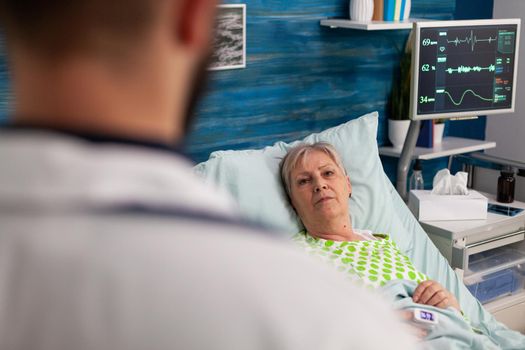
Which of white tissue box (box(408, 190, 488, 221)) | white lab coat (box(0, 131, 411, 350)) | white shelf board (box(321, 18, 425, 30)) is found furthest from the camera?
white tissue box (box(408, 190, 488, 221))

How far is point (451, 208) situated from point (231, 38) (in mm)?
1084

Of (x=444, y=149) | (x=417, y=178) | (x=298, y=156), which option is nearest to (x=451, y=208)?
(x=417, y=178)

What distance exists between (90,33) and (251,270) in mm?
186

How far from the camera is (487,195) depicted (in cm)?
360

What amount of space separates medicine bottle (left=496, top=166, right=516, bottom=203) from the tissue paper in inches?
8.8

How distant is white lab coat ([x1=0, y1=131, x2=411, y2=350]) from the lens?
0.52m

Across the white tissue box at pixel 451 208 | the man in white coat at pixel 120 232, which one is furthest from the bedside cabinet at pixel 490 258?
the man in white coat at pixel 120 232

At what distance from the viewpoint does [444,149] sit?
3562 mm

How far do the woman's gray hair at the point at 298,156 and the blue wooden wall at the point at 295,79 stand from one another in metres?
0.38

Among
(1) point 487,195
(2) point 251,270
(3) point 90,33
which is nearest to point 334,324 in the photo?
(2) point 251,270

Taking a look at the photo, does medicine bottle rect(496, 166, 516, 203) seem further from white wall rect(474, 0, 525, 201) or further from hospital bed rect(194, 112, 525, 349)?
white wall rect(474, 0, 525, 201)

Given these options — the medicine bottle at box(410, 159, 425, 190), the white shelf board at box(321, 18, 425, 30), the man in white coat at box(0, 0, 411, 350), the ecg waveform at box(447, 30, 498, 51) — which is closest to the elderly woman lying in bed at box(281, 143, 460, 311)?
the white shelf board at box(321, 18, 425, 30)

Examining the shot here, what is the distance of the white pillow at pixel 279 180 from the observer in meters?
2.80

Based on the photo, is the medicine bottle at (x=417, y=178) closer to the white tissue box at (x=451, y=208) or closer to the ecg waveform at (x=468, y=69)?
the white tissue box at (x=451, y=208)
